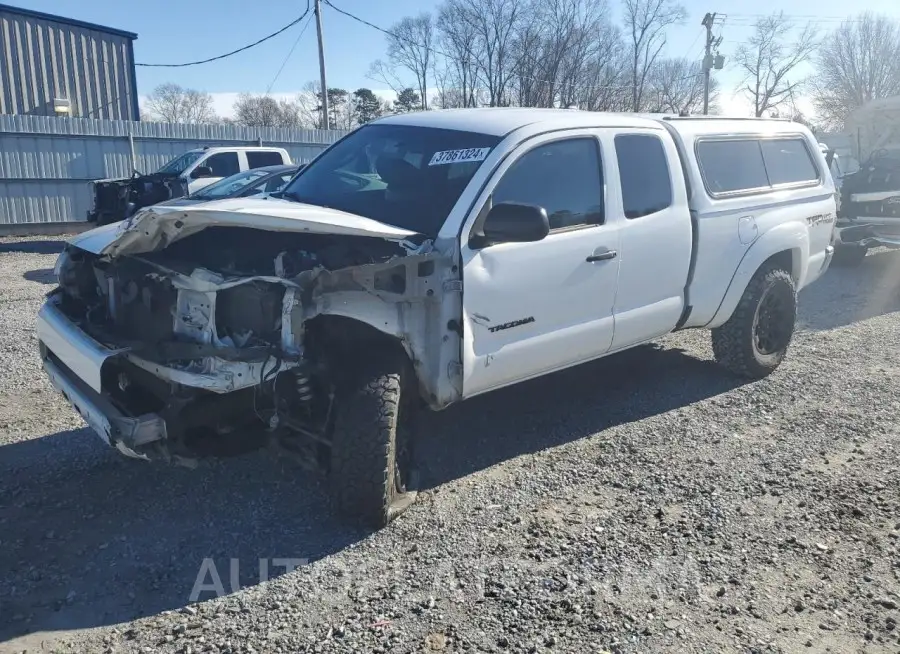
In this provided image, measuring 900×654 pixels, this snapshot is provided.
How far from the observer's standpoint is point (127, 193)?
1327 cm

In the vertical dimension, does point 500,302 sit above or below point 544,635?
above

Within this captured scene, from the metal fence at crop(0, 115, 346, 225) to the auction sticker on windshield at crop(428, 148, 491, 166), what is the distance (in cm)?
1411

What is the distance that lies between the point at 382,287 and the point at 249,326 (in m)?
0.65

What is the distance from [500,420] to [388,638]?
2418 mm

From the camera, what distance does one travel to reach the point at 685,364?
6.58m

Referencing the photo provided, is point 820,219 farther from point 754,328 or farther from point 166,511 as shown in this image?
point 166,511

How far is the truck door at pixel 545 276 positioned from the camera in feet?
13.0

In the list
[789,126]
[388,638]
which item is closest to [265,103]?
[789,126]

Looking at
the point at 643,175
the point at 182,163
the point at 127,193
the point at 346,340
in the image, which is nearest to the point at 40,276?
the point at 127,193

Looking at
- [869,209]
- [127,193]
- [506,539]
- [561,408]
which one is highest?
[127,193]

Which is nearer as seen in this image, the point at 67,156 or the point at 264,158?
the point at 264,158

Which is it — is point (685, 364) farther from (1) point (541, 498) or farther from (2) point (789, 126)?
(1) point (541, 498)

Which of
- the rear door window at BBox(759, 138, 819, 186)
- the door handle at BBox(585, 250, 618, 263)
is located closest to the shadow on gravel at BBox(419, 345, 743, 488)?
the door handle at BBox(585, 250, 618, 263)

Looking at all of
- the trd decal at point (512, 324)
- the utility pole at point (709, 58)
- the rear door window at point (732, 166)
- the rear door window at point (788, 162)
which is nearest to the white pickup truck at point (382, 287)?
the trd decal at point (512, 324)
